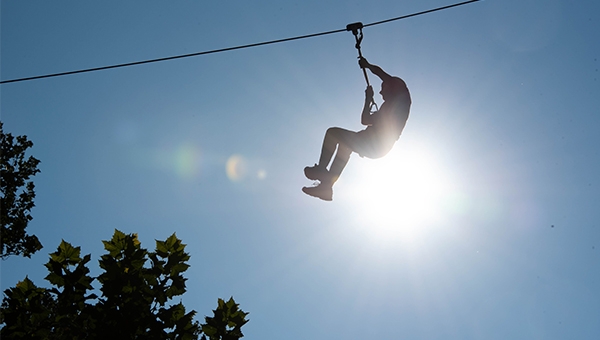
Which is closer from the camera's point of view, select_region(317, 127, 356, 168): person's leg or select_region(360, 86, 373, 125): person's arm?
select_region(317, 127, 356, 168): person's leg

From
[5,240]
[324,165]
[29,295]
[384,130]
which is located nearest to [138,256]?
[29,295]

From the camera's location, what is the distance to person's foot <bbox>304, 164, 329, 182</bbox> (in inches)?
224

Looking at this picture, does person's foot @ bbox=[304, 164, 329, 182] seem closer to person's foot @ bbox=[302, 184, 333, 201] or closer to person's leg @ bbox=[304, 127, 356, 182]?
person's leg @ bbox=[304, 127, 356, 182]

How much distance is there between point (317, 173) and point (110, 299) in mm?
3252

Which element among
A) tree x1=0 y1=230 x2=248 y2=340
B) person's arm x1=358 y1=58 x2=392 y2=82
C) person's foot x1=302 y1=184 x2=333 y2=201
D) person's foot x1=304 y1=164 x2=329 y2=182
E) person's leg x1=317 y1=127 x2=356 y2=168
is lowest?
tree x1=0 y1=230 x2=248 y2=340

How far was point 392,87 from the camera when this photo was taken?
18.5 ft

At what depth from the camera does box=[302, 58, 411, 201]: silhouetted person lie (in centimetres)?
559

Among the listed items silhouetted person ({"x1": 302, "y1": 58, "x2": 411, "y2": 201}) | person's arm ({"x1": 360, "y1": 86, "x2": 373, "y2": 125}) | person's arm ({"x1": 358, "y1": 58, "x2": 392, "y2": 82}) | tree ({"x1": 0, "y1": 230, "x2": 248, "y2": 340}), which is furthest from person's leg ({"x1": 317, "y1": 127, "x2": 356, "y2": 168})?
tree ({"x1": 0, "y1": 230, "x2": 248, "y2": 340})

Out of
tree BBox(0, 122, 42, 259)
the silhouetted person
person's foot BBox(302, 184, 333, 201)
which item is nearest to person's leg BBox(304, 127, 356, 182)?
the silhouetted person

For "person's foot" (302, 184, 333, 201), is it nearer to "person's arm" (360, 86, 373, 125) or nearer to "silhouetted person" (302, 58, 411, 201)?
"silhouetted person" (302, 58, 411, 201)

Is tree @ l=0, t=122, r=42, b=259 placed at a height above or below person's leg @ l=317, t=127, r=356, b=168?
above

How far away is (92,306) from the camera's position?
545 cm

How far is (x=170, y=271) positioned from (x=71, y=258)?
4.23 ft

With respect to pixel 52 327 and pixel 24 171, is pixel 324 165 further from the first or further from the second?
pixel 24 171
